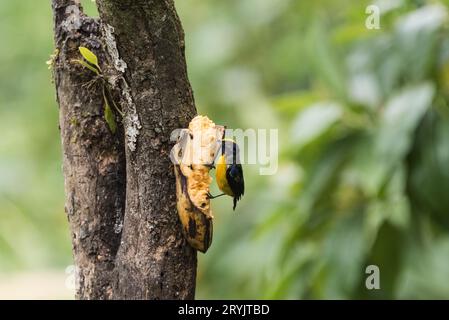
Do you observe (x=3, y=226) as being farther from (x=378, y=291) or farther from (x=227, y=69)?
(x=378, y=291)

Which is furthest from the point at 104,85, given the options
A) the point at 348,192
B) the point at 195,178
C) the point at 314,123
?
the point at 348,192

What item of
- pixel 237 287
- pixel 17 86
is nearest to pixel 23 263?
pixel 237 287

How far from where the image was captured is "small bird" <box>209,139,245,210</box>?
1058mm

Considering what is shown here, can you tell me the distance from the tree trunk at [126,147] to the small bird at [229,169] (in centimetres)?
7

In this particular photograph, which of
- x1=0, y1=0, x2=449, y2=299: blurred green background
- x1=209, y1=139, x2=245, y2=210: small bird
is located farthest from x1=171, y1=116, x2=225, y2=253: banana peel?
x1=0, y1=0, x2=449, y2=299: blurred green background

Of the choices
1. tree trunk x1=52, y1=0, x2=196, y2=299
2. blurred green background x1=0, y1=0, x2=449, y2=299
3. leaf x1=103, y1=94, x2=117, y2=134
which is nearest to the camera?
tree trunk x1=52, y1=0, x2=196, y2=299

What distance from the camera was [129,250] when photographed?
109 cm

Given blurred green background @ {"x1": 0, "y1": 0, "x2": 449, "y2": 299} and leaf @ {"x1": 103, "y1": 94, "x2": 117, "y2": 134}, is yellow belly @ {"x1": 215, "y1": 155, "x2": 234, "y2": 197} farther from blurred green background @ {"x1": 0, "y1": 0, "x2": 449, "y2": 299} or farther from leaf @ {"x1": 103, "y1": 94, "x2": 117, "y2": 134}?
blurred green background @ {"x1": 0, "y1": 0, "x2": 449, "y2": 299}

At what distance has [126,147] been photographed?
1085 millimetres

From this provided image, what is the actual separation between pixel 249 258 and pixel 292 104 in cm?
55

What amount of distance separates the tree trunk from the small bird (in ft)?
0.21

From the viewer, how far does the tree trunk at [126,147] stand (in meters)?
1.02

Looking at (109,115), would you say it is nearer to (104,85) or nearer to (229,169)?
(104,85)

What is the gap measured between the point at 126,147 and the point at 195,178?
112mm
